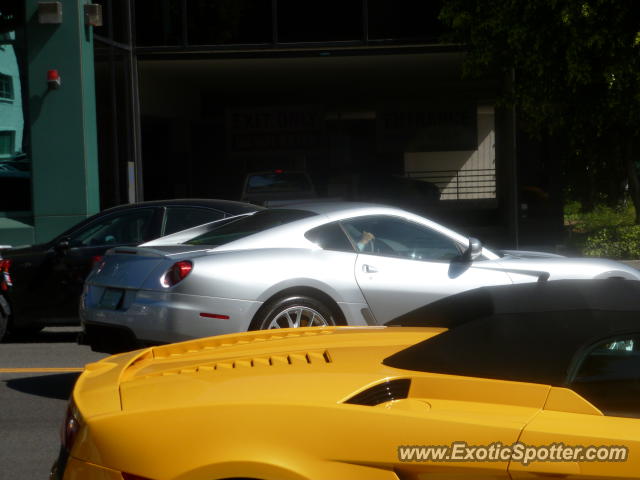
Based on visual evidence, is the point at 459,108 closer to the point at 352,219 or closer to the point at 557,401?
the point at 352,219

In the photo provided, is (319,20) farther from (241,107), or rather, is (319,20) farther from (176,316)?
(176,316)

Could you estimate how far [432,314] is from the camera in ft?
14.4

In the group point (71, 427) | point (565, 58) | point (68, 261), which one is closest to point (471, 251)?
point (68, 261)

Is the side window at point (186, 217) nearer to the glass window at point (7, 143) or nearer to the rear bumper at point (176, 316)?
the rear bumper at point (176, 316)

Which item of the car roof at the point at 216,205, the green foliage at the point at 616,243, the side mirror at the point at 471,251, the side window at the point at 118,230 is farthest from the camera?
the green foliage at the point at 616,243

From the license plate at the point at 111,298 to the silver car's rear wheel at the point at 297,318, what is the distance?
3.81ft

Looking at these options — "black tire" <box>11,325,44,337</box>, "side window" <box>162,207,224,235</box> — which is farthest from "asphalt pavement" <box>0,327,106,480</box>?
"side window" <box>162,207,224,235</box>

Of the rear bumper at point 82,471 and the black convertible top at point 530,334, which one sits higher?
the black convertible top at point 530,334

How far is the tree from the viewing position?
54.5 feet

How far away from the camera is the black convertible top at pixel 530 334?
11.2ft

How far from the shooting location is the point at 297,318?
25.6 ft

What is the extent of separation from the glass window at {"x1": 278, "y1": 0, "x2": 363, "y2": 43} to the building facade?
0.09 feet

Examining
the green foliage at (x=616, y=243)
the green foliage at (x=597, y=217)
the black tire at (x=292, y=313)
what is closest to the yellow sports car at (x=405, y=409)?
the black tire at (x=292, y=313)

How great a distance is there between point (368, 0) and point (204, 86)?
24.3ft
